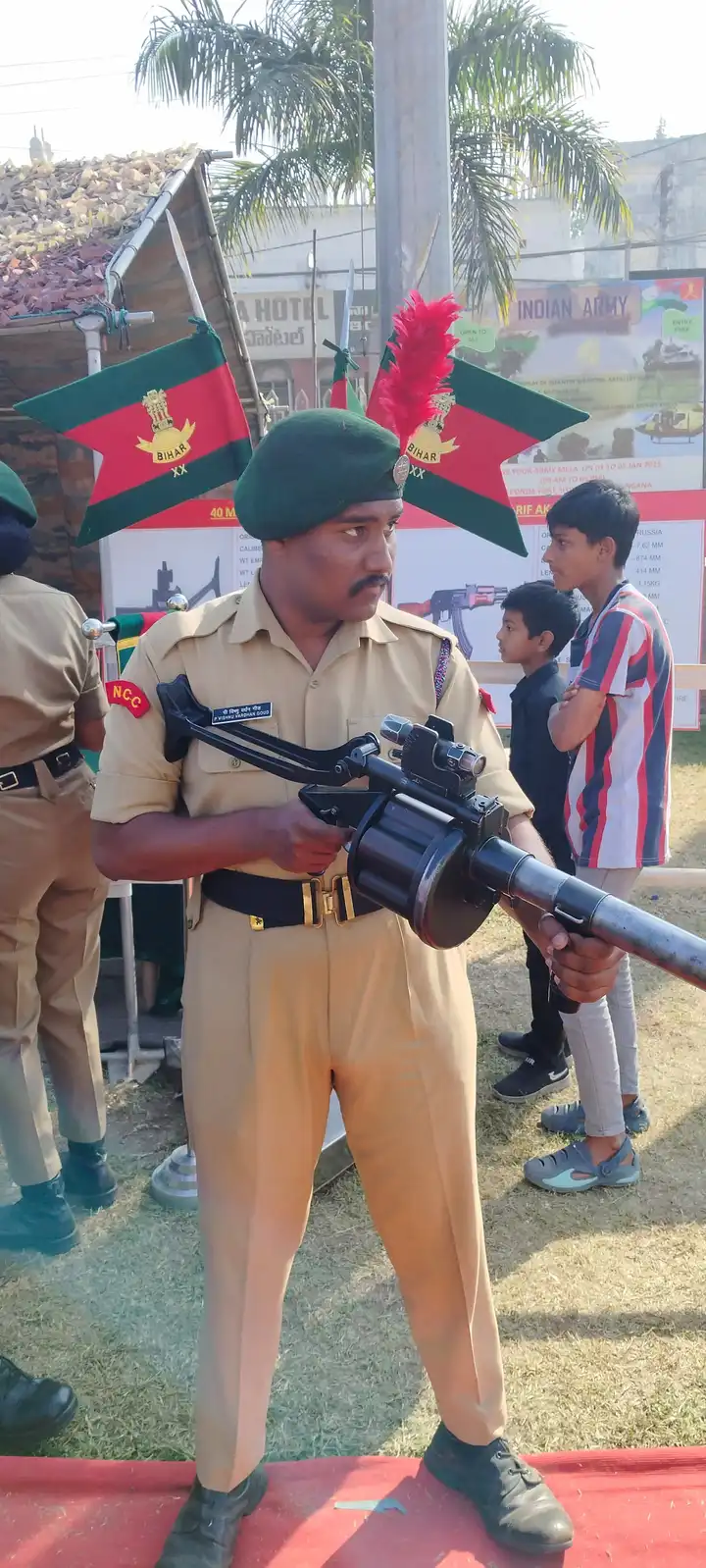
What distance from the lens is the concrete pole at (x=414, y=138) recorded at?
16.5 ft

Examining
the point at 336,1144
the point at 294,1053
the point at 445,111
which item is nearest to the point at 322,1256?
the point at 336,1144

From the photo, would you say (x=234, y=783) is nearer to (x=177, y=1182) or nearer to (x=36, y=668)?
(x=36, y=668)

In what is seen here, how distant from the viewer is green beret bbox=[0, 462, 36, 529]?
302 centimetres

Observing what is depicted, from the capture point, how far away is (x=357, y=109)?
44.5ft

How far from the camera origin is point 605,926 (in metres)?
1.48

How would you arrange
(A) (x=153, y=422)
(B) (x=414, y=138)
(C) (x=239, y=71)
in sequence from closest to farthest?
(A) (x=153, y=422), (B) (x=414, y=138), (C) (x=239, y=71)

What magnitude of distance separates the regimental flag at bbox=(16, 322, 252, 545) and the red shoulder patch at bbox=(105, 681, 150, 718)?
1.76 metres

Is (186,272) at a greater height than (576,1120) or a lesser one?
greater

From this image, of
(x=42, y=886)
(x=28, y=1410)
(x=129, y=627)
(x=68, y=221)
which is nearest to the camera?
(x=28, y=1410)

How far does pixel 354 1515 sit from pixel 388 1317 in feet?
2.10

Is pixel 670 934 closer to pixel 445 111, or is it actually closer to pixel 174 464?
pixel 174 464

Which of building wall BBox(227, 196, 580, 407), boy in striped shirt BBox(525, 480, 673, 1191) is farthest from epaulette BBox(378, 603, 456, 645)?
building wall BBox(227, 196, 580, 407)

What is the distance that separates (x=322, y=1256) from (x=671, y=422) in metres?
20.2

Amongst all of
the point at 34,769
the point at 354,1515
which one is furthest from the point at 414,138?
the point at 354,1515
